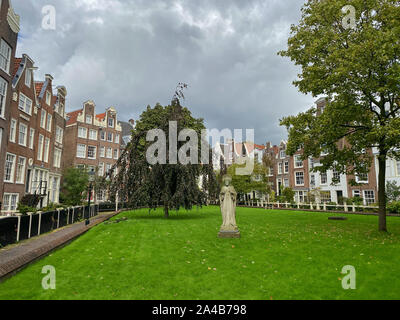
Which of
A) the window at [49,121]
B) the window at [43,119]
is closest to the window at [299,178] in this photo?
the window at [49,121]

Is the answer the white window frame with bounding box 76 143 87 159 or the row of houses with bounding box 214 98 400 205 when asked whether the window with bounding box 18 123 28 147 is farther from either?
the row of houses with bounding box 214 98 400 205

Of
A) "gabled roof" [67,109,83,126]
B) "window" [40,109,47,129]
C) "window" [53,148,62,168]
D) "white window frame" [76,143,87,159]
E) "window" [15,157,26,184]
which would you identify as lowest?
"window" [15,157,26,184]

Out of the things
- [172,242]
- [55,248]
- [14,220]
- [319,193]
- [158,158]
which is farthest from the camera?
[319,193]

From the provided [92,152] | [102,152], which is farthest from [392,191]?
[92,152]

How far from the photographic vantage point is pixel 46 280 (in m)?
6.16

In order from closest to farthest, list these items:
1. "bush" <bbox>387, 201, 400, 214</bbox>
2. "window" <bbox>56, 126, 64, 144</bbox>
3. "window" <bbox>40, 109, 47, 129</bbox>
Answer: "bush" <bbox>387, 201, 400, 214</bbox>, "window" <bbox>40, 109, 47, 129</bbox>, "window" <bbox>56, 126, 64, 144</bbox>

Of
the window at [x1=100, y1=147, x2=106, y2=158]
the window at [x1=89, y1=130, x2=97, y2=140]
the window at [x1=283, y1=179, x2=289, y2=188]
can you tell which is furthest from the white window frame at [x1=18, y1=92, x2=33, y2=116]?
the window at [x1=283, y1=179, x2=289, y2=188]

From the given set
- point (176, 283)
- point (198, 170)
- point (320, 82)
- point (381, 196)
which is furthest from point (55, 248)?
point (381, 196)

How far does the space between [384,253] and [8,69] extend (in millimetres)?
27207

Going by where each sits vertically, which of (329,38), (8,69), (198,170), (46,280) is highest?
(8,69)

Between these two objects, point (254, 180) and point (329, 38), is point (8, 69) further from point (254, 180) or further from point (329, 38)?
point (254, 180)

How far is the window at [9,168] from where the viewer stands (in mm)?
22559

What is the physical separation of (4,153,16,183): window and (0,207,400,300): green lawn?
16919 mm

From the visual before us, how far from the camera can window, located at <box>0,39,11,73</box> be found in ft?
67.5
